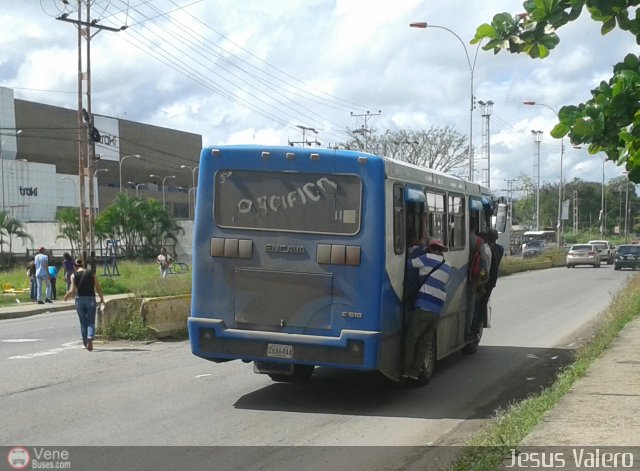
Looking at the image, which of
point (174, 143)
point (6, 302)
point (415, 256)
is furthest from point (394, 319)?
point (174, 143)

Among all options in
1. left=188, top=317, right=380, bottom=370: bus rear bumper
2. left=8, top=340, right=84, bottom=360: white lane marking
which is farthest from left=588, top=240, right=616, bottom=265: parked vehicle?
left=188, top=317, right=380, bottom=370: bus rear bumper

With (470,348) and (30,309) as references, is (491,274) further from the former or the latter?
(30,309)

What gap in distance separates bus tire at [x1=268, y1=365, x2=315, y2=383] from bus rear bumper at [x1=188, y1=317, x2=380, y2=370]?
1.44 m

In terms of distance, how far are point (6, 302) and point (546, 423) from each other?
25.3m

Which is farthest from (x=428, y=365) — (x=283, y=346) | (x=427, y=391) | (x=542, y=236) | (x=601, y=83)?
(x=542, y=236)

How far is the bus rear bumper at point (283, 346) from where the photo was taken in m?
9.48

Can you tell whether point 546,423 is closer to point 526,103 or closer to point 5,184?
point 526,103

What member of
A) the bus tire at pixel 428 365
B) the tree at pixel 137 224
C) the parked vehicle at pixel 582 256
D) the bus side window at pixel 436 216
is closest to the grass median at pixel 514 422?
the bus tire at pixel 428 365

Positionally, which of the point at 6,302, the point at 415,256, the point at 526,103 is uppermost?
the point at 526,103

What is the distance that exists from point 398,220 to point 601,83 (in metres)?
3.36

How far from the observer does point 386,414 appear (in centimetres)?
971

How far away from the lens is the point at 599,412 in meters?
8.41

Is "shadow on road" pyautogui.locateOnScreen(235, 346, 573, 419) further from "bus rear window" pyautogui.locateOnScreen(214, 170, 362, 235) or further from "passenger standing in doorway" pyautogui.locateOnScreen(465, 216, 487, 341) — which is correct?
"bus rear window" pyautogui.locateOnScreen(214, 170, 362, 235)

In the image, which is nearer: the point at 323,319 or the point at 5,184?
the point at 323,319
